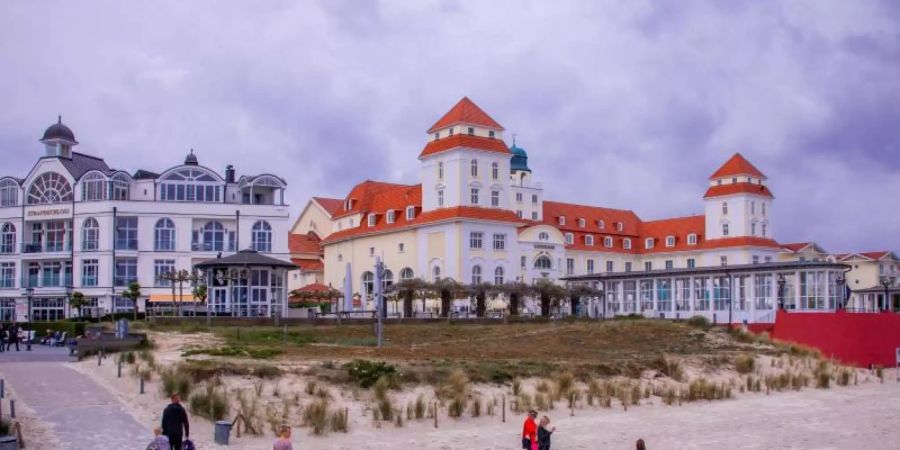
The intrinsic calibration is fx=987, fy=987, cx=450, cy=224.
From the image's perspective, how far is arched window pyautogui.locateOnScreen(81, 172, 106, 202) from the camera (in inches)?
2469

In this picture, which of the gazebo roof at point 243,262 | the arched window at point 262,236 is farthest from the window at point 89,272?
the gazebo roof at point 243,262

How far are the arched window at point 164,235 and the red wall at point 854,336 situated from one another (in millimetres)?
37802

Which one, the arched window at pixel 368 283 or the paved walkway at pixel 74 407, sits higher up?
the arched window at pixel 368 283

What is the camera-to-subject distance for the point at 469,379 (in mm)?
Result: 30297

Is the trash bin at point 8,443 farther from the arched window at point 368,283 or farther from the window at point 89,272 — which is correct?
the arched window at point 368,283

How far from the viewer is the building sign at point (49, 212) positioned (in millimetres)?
63188

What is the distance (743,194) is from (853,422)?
58841mm

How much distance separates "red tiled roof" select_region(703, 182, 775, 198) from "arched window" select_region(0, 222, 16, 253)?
5702 cm

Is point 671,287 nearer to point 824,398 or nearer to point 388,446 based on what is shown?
point 824,398

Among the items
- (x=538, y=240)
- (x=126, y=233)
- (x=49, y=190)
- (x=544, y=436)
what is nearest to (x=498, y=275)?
(x=538, y=240)

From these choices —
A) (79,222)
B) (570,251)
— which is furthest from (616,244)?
(79,222)

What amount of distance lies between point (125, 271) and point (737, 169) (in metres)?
53.0

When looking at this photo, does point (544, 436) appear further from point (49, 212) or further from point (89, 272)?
point (49, 212)

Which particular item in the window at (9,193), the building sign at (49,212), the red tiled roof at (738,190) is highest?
the red tiled roof at (738,190)
